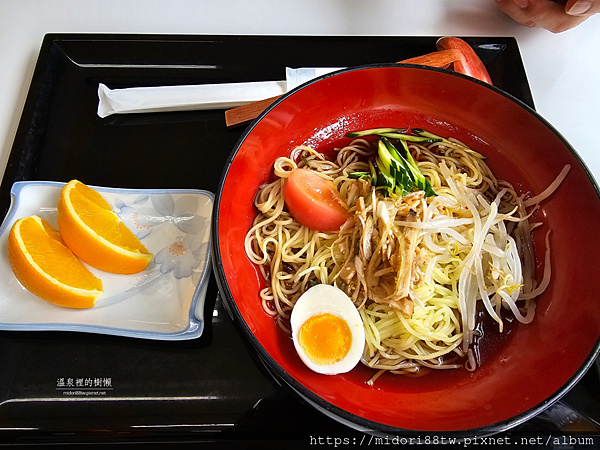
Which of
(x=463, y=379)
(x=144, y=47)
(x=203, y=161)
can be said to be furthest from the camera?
(x=144, y=47)

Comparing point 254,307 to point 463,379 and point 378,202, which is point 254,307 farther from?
point 463,379

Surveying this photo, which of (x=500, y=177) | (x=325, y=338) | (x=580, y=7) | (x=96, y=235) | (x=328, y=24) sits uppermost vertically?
(x=328, y=24)

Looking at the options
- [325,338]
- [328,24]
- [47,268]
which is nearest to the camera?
[325,338]

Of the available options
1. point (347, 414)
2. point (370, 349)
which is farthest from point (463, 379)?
point (347, 414)

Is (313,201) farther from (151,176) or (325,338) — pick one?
(151,176)

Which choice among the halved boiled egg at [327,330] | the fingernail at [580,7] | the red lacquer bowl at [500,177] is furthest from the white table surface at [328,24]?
the halved boiled egg at [327,330]

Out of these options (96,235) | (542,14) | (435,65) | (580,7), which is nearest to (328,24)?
(435,65)
